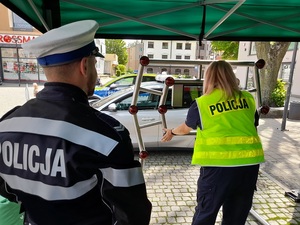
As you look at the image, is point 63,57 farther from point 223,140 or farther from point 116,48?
point 116,48

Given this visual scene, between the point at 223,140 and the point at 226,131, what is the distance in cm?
8

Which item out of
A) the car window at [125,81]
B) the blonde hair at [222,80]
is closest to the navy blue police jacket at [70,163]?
the blonde hair at [222,80]

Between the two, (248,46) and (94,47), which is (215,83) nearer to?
(94,47)

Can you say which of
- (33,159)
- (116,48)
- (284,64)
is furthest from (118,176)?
(116,48)

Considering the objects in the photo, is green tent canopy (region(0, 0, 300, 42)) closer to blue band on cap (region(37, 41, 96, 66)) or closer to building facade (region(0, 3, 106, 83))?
blue band on cap (region(37, 41, 96, 66))

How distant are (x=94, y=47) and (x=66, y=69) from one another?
19 cm

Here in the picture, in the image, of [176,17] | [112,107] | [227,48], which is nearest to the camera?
[176,17]

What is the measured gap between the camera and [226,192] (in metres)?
2.16

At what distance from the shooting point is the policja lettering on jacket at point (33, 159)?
3.55 feet

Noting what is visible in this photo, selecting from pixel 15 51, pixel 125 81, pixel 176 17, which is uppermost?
pixel 15 51

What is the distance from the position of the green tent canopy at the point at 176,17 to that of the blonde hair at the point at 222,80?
68 cm

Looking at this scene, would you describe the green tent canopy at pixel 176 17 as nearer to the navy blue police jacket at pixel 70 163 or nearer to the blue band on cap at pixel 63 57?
the blue band on cap at pixel 63 57

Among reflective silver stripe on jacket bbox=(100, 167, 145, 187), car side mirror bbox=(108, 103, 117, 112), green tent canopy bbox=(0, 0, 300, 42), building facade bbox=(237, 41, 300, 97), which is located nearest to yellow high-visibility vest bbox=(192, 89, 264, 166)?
green tent canopy bbox=(0, 0, 300, 42)

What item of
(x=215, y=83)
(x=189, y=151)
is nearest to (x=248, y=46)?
(x=189, y=151)
